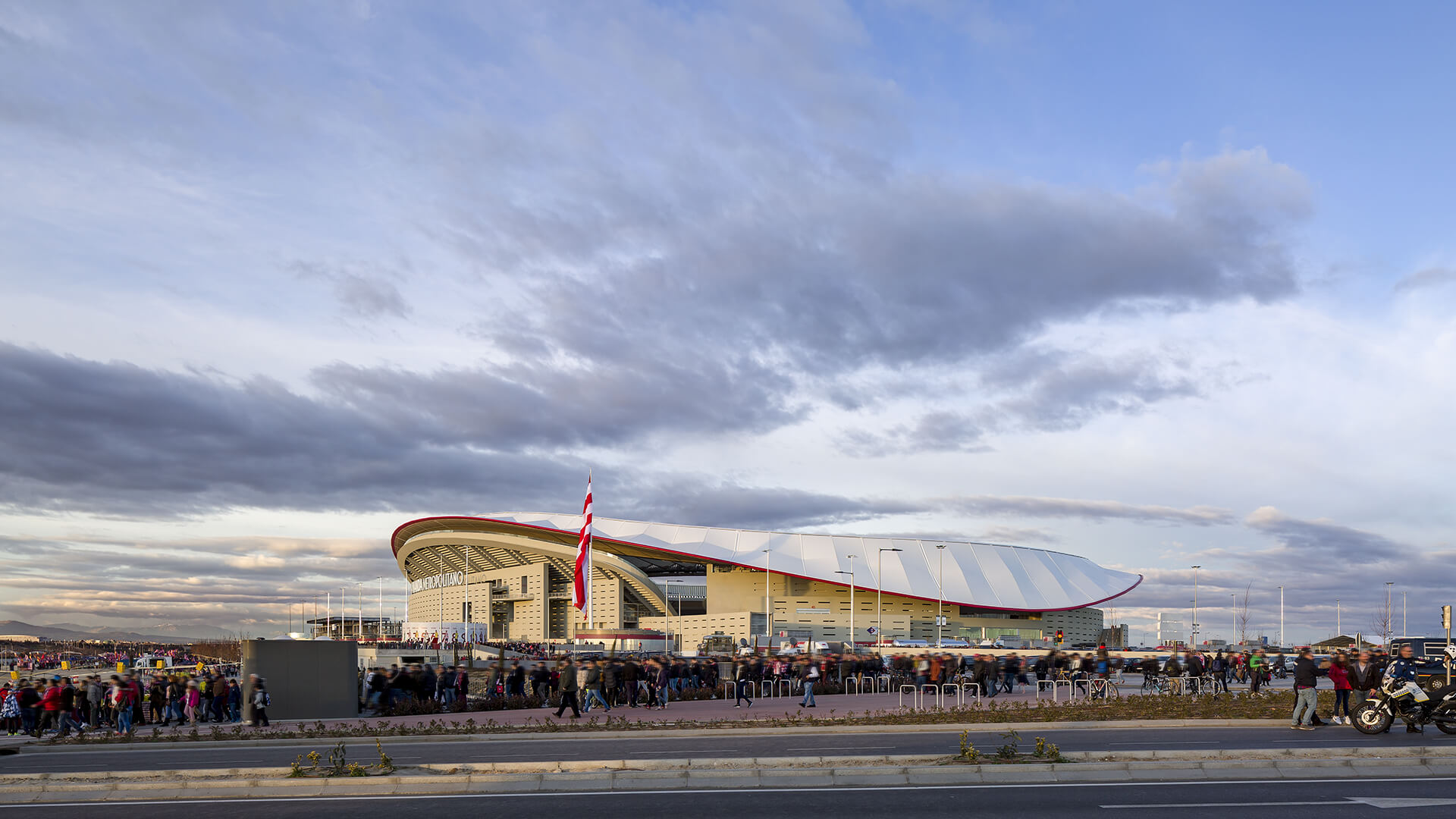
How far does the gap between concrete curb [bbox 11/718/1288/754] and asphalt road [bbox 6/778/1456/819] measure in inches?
314

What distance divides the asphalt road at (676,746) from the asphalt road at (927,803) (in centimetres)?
362

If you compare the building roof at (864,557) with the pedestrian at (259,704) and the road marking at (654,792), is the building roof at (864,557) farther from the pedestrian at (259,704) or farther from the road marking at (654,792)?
the road marking at (654,792)

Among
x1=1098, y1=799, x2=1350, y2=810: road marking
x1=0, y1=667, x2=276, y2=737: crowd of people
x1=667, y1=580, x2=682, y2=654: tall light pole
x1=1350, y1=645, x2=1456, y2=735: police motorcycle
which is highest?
x1=1098, y1=799, x2=1350, y2=810: road marking

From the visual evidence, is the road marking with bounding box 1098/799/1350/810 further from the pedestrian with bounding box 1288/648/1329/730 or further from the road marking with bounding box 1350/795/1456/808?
the pedestrian with bounding box 1288/648/1329/730

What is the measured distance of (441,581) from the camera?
117625 millimetres

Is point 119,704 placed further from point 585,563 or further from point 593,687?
point 585,563

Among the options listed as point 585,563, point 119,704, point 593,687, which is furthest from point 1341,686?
point 585,563

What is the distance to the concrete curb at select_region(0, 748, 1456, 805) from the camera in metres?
12.8

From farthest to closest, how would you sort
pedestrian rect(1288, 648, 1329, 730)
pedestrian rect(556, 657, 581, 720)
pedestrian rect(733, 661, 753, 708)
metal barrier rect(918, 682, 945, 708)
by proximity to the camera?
pedestrian rect(733, 661, 753, 708)
metal barrier rect(918, 682, 945, 708)
pedestrian rect(556, 657, 581, 720)
pedestrian rect(1288, 648, 1329, 730)

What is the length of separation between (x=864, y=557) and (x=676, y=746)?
78040 mm

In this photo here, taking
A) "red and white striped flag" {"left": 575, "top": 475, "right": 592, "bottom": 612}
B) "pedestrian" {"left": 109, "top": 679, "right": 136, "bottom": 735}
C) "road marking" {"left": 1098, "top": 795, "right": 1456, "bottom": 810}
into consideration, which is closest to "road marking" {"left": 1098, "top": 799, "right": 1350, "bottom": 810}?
"road marking" {"left": 1098, "top": 795, "right": 1456, "bottom": 810}

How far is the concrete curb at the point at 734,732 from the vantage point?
20531 millimetres

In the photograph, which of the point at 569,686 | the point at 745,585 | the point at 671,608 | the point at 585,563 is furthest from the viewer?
the point at 671,608

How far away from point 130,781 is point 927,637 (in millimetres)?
81914
